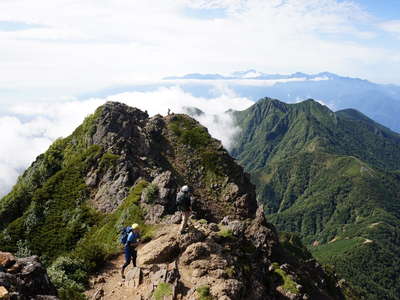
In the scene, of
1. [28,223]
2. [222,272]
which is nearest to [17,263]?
[222,272]

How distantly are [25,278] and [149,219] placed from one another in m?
23.4

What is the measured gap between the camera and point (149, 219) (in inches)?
1574

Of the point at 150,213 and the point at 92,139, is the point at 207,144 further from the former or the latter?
the point at 150,213

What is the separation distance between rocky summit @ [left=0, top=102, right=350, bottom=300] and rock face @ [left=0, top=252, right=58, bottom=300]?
165 inches

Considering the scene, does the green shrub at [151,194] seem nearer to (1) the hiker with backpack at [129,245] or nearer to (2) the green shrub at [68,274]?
(2) the green shrub at [68,274]

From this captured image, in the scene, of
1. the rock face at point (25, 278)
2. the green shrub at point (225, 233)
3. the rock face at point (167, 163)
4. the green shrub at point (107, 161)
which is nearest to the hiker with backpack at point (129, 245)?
the rock face at point (25, 278)

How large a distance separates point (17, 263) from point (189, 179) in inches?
2578

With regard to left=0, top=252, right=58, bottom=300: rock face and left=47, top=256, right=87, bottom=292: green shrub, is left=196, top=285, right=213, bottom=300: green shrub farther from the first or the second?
left=0, top=252, right=58, bottom=300: rock face

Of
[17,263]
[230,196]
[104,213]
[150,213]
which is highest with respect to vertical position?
[17,263]

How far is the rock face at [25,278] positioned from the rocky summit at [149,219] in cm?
420

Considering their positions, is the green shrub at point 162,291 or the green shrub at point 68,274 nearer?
the green shrub at point 162,291

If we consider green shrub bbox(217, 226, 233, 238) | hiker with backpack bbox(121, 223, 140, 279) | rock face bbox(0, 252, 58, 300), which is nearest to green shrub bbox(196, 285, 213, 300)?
hiker with backpack bbox(121, 223, 140, 279)

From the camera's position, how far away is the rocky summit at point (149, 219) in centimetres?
2506

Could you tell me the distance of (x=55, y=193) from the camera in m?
56.7
